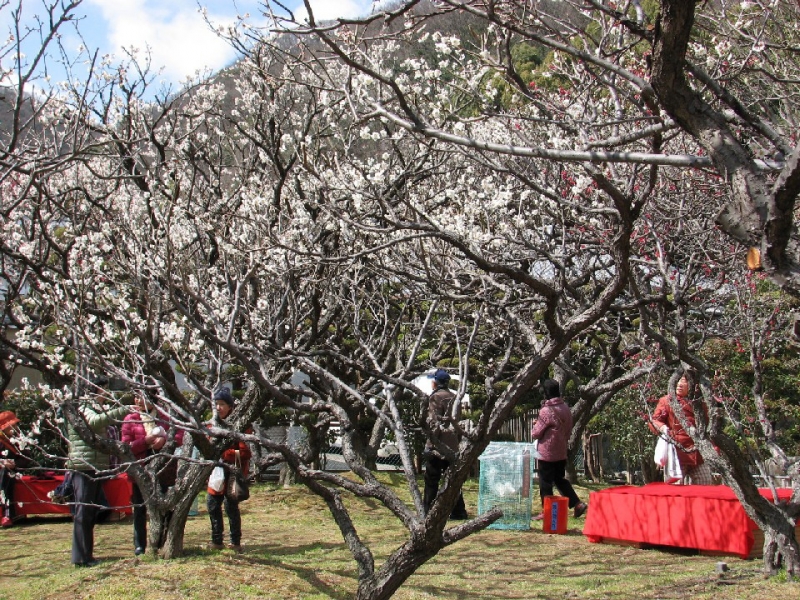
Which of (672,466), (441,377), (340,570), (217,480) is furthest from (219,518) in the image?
(672,466)

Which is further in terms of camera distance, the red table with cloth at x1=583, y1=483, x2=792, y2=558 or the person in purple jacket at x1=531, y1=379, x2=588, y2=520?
the person in purple jacket at x1=531, y1=379, x2=588, y2=520

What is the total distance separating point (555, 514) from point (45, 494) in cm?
573

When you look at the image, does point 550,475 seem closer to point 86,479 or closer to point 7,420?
point 86,479

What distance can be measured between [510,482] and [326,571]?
2.81m

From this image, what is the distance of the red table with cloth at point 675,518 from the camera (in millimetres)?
6406

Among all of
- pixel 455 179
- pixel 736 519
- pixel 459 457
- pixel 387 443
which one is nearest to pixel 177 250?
pixel 459 457

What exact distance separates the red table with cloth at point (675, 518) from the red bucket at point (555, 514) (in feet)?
1.44

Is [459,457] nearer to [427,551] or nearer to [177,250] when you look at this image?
[427,551]

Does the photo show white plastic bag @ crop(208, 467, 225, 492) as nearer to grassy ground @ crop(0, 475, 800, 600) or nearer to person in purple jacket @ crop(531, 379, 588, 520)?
grassy ground @ crop(0, 475, 800, 600)

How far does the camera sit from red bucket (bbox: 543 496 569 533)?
793cm

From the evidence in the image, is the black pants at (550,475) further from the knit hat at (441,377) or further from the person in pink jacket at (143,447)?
the person in pink jacket at (143,447)

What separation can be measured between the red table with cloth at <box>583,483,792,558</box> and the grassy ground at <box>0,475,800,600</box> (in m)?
0.13

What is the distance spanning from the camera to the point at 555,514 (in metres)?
7.95

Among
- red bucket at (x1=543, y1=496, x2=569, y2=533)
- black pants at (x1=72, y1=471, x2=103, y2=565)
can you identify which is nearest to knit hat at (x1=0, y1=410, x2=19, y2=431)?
black pants at (x1=72, y1=471, x2=103, y2=565)
